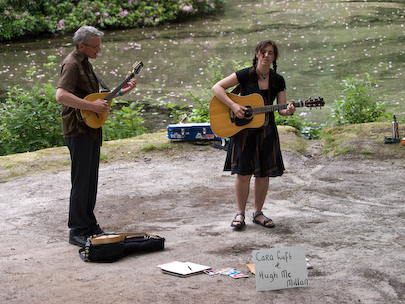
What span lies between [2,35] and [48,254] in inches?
579

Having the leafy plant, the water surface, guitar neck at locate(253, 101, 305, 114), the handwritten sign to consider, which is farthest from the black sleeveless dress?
the water surface

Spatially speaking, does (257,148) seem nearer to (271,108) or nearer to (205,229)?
(271,108)

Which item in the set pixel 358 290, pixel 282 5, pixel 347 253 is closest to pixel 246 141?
pixel 347 253

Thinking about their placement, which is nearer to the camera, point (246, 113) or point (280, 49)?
point (246, 113)

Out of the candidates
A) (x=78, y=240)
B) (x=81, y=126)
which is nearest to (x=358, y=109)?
(x=81, y=126)

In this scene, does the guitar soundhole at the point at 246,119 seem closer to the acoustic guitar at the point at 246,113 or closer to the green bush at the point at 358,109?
the acoustic guitar at the point at 246,113

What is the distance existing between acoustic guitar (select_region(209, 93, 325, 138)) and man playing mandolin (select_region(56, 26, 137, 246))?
0.99m

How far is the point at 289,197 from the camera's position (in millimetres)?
5504

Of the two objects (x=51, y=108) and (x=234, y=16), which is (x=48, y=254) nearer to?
(x=51, y=108)

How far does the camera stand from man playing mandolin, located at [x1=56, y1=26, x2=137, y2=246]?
4105 mm

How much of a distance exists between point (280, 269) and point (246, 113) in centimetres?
162

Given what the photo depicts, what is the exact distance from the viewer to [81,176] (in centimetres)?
428

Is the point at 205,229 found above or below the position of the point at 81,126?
below

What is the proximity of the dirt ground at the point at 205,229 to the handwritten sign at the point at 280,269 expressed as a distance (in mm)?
52
